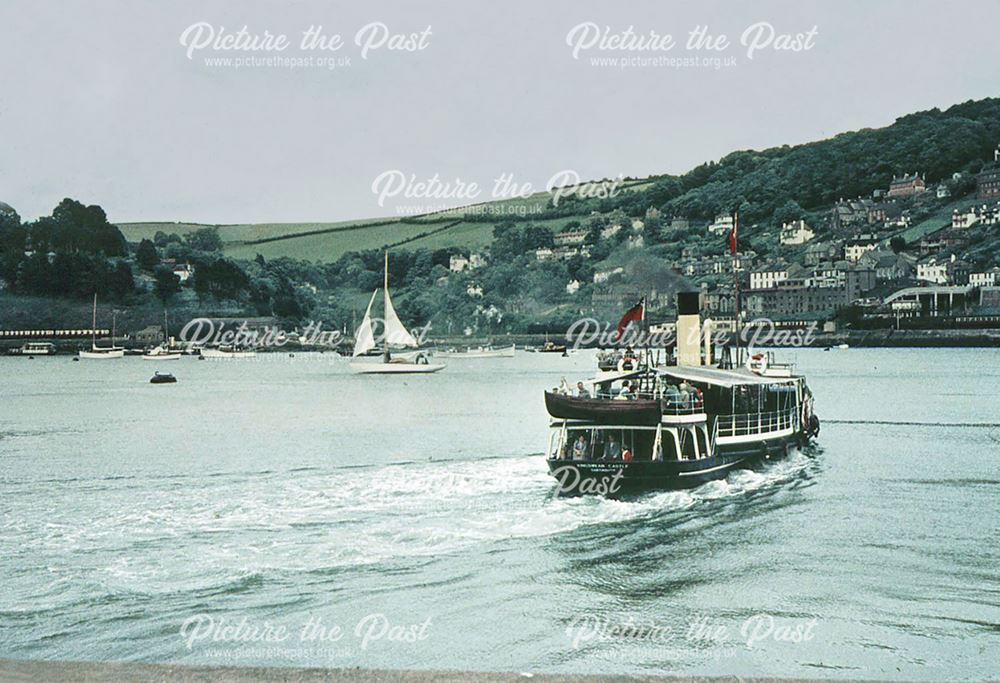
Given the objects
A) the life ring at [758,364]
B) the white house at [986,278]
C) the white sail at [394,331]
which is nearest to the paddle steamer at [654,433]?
the life ring at [758,364]

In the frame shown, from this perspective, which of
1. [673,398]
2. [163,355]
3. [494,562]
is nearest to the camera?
[494,562]

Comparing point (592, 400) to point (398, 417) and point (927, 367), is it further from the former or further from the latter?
point (927, 367)

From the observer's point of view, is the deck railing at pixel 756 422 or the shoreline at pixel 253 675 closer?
the shoreline at pixel 253 675

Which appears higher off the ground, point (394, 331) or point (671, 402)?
point (394, 331)

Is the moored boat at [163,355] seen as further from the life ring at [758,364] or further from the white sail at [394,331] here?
the life ring at [758,364]

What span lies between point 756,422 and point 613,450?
864cm

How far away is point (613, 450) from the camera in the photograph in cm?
2545

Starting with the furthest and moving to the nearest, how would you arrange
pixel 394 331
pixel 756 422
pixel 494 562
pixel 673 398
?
pixel 394 331
pixel 756 422
pixel 673 398
pixel 494 562

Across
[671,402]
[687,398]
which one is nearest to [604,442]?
[671,402]

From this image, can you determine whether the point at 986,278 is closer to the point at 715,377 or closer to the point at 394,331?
the point at 394,331

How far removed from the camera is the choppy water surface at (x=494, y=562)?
14.1m

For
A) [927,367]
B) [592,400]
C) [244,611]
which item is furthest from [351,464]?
[927,367]

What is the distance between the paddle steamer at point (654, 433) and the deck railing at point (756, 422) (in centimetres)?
4

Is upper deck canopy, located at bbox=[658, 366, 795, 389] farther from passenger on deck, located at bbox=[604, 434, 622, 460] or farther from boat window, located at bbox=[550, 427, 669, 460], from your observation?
passenger on deck, located at bbox=[604, 434, 622, 460]
